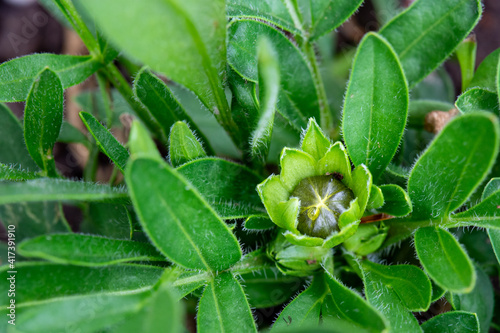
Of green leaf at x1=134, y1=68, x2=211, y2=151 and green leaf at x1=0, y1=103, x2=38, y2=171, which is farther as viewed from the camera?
green leaf at x1=0, y1=103, x2=38, y2=171

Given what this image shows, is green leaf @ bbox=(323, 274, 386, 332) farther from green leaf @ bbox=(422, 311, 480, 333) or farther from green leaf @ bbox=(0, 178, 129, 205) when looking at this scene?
green leaf @ bbox=(0, 178, 129, 205)

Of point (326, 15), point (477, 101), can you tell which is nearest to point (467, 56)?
point (477, 101)

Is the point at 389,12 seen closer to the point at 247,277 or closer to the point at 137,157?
the point at 247,277

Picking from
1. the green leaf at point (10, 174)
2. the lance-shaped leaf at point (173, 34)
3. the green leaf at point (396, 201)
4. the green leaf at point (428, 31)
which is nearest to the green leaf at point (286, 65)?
the lance-shaped leaf at point (173, 34)

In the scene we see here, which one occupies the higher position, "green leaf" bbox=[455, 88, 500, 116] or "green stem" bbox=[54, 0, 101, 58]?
"green stem" bbox=[54, 0, 101, 58]

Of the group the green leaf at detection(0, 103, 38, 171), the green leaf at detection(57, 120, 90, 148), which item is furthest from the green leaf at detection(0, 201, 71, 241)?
the green leaf at detection(57, 120, 90, 148)

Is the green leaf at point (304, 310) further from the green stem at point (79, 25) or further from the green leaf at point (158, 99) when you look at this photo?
the green stem at point (79, 25)

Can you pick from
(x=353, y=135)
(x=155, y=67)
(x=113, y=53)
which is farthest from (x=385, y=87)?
(x=113, y=53)
